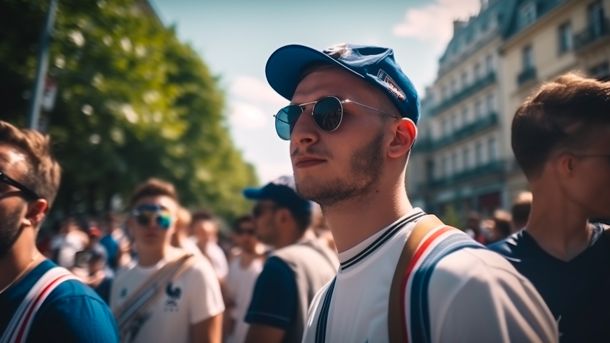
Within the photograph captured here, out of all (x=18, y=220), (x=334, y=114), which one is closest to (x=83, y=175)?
(x=18, y=220)

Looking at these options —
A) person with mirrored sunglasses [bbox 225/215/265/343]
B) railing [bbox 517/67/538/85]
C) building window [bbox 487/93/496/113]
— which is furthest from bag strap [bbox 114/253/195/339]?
building window [bbox 487/93/496/113]

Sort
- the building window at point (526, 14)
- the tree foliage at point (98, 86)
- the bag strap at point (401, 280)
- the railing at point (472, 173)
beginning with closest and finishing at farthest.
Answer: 1. the bag strap at point (401, 280)
2. the tree foliage at point (98, 86)
3. the building window at point (526, 14)
4. the railing at point (472, 173)

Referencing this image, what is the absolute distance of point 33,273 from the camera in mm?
2016

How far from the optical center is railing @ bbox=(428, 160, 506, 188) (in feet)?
97.1

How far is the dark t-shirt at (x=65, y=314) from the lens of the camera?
1759mm

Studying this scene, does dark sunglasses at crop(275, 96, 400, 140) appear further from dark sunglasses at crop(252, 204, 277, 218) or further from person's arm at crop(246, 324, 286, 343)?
dark sunglasses at crop(252, 204, 277, 218)

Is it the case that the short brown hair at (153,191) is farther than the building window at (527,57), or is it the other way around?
the building window at (527,57)

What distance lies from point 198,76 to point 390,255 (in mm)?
21181

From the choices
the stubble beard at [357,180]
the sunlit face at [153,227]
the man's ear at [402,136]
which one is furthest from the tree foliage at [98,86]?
the man's ear at [402,136]

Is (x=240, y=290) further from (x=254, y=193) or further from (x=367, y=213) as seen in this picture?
(x=367, y=213)

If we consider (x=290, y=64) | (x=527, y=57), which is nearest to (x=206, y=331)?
(x=290, y=64)

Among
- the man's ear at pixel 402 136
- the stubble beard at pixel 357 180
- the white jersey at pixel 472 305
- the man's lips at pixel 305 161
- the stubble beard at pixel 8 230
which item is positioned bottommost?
the white jersey at pixel 472 305

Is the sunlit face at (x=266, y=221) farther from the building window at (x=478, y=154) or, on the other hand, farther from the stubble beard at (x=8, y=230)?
the building window at (x=478, y=154)

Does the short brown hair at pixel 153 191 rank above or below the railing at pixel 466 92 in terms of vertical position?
below
